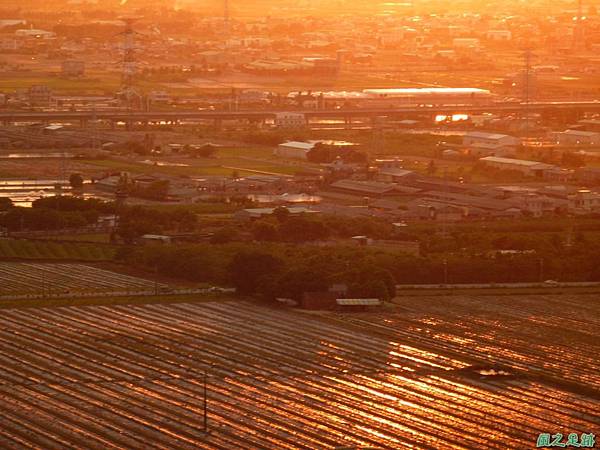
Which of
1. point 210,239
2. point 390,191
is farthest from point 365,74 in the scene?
point 210,239

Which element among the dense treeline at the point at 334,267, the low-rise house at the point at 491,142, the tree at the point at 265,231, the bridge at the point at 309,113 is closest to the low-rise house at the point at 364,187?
the tree at the point at 265,231

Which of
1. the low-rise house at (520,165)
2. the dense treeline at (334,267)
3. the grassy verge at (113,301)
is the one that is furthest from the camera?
the low-rise house at (520,165)

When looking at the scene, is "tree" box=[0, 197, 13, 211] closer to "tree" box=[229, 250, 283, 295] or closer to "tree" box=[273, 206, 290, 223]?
"tree" box=[273, 206, 290, 223]

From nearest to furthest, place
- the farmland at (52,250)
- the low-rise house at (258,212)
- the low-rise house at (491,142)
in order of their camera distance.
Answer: the farmland at (52,250)
the low-rise house at (258,212)
the low-rise house at (491,142)

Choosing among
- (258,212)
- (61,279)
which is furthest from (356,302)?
(258,212)

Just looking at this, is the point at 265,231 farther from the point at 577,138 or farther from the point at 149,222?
the point at 577,138

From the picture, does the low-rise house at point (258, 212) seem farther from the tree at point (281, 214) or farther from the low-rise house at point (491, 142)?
the low-rise house at point (491, 142)
